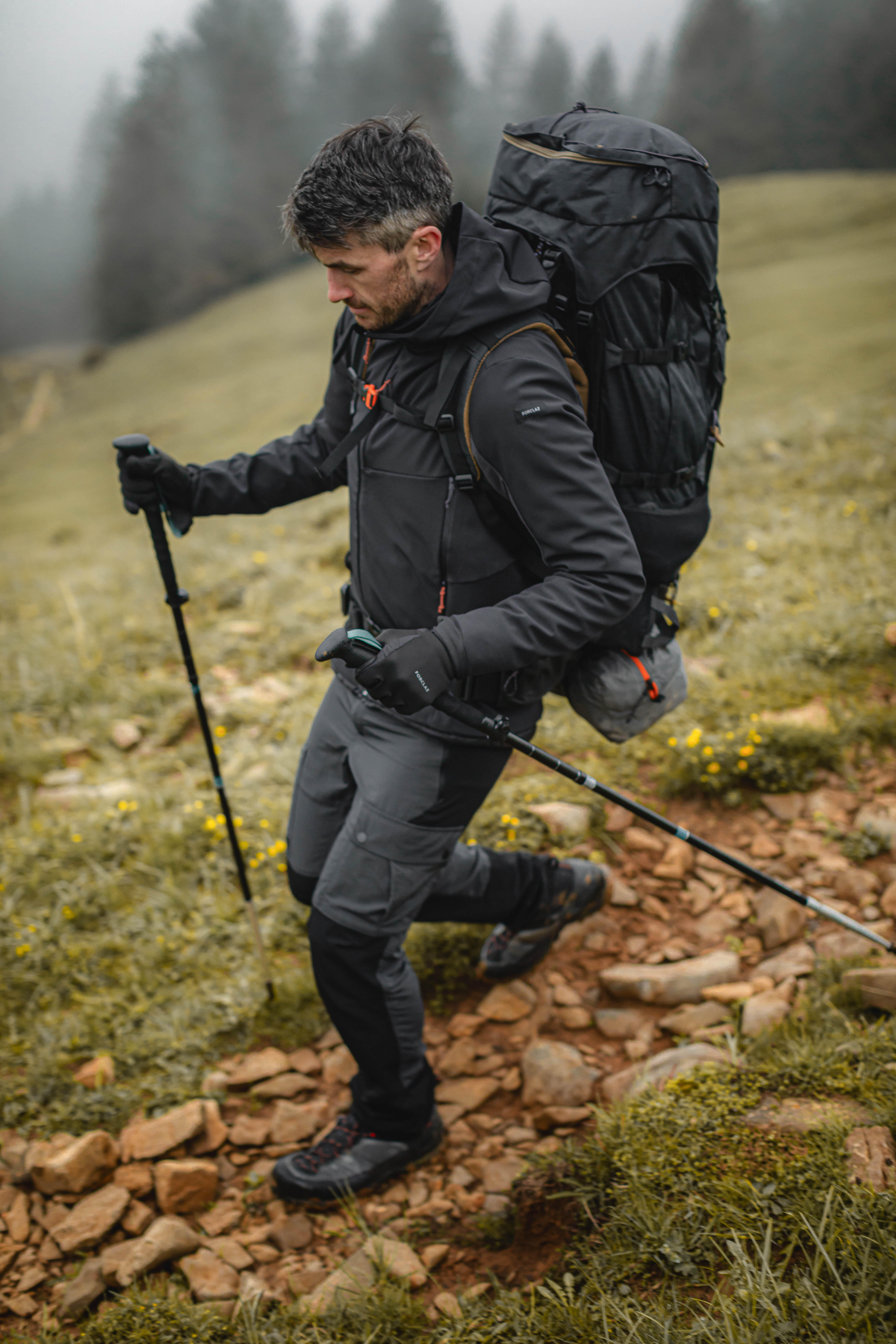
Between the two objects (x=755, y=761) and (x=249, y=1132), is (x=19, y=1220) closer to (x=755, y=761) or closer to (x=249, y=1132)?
(x=249, y=1132)

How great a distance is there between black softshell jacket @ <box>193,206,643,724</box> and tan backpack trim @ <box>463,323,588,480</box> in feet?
0.06

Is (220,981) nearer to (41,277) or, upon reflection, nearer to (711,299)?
(711,299)

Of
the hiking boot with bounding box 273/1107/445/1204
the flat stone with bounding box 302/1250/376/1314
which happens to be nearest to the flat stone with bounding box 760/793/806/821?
the hiking boot with bounding box 273/1107/445/1204

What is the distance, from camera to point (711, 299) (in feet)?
9.04

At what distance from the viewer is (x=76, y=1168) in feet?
10.3

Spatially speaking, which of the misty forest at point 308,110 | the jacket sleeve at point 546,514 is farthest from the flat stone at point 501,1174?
the misty forest at point 308,110

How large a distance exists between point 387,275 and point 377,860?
5.83 feet

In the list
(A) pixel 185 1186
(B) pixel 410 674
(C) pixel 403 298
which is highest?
(C) pixel 403 298

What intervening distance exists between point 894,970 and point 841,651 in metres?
2.56

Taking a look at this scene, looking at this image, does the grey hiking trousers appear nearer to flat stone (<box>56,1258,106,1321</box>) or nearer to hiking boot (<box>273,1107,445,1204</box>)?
hiking boot (<box>273,1107,445,1204</box>)

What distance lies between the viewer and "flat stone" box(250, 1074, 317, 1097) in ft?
11.6

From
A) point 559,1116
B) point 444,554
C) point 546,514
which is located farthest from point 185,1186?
point 546,514

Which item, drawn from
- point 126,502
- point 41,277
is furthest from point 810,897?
point 41,277

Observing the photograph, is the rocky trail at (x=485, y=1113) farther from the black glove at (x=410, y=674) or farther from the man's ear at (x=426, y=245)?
the man's ear at (x=426, y=245)
